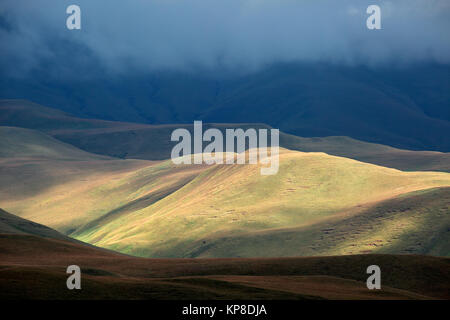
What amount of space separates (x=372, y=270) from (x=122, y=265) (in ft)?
95.6

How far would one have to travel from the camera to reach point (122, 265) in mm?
81562

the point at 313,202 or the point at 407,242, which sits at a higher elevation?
the point at 313,202

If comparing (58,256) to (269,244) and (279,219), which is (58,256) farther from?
(279,219)

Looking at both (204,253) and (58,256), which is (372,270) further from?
(204,253)

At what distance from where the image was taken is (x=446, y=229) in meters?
142

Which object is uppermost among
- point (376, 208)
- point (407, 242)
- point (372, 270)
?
point (376, 208)

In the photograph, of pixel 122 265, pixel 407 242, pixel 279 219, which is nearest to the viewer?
pixel 122 265

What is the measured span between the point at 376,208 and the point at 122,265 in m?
95.2

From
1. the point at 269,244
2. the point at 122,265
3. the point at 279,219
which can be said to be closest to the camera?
the point at 122,265
